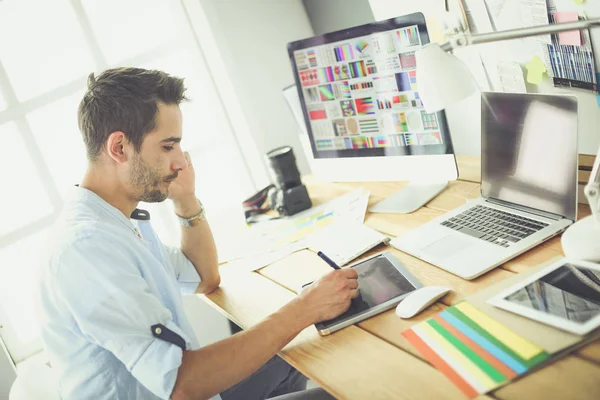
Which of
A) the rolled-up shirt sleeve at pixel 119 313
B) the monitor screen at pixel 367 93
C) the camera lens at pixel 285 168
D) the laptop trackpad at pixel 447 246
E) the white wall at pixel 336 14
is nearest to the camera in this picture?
the rolled-up shirt sleeve at pixel 119 313

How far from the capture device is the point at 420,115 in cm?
165

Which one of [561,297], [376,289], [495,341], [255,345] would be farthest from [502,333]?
[255,345]

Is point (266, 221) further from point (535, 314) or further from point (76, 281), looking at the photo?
point (535, 314)

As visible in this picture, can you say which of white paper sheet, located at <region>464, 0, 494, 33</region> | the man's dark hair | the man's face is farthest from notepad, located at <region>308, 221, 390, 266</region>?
white paper sheet, located at <region>464, 0, 494, 33</region>

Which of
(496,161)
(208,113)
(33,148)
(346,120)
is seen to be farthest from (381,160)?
(33,148)

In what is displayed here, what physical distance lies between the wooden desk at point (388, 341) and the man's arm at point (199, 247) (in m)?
0.05

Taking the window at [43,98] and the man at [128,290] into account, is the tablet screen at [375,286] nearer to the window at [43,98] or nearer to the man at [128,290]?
the man at [128,290]

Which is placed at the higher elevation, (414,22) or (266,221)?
(414,22)

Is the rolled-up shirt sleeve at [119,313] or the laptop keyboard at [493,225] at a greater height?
the rolled-up shirt sleeve at [119,313]

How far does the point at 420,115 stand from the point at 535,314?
775 millimetres

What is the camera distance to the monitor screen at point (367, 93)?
5.34ft

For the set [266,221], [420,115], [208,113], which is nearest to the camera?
[420,115]

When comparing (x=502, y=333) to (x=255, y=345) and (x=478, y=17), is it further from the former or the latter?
(x=478, y=17)

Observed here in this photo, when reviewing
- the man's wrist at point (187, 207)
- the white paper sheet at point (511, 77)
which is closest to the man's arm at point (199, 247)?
the man's wrist at point (187, 207)
